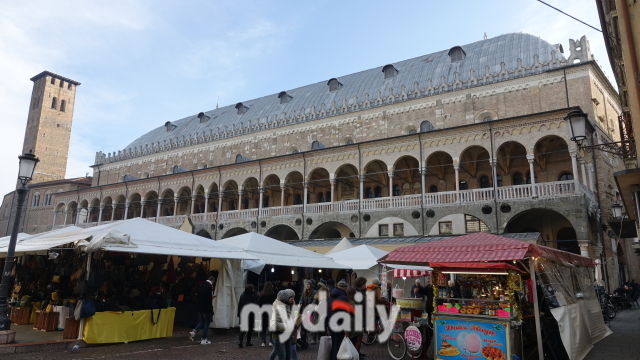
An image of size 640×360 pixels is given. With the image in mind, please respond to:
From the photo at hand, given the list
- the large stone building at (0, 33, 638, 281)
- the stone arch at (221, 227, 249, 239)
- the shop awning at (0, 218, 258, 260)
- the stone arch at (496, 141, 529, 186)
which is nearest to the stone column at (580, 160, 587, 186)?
the large stone building at (0, 33, 638, 281)

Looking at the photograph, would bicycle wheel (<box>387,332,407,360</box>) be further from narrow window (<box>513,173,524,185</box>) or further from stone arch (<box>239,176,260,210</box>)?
stone arch (<box>239,176,260,210</box>)

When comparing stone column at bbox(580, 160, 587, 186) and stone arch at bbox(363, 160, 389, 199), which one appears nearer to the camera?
stone column at bbox(580, 160, 587, 186)

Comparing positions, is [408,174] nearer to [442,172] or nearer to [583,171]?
[442,172]

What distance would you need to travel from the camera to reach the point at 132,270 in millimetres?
12055

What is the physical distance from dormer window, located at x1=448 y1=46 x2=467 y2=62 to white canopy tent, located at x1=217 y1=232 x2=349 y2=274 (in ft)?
67.0

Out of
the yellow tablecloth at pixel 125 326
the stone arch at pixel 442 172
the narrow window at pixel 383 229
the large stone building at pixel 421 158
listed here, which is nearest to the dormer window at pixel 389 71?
the large stone building at pixel 421 158

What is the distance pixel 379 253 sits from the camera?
15.6 metres

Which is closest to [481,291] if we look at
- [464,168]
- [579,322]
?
[579,322]

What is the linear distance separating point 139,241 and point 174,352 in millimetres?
2533

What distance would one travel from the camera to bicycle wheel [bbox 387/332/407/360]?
328 inches

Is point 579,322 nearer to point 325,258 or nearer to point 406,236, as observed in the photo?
point 325,258

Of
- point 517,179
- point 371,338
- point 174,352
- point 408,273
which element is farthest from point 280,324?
point 517,179

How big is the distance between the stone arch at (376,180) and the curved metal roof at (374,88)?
497cm

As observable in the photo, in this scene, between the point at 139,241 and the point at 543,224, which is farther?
the point at 543,224
